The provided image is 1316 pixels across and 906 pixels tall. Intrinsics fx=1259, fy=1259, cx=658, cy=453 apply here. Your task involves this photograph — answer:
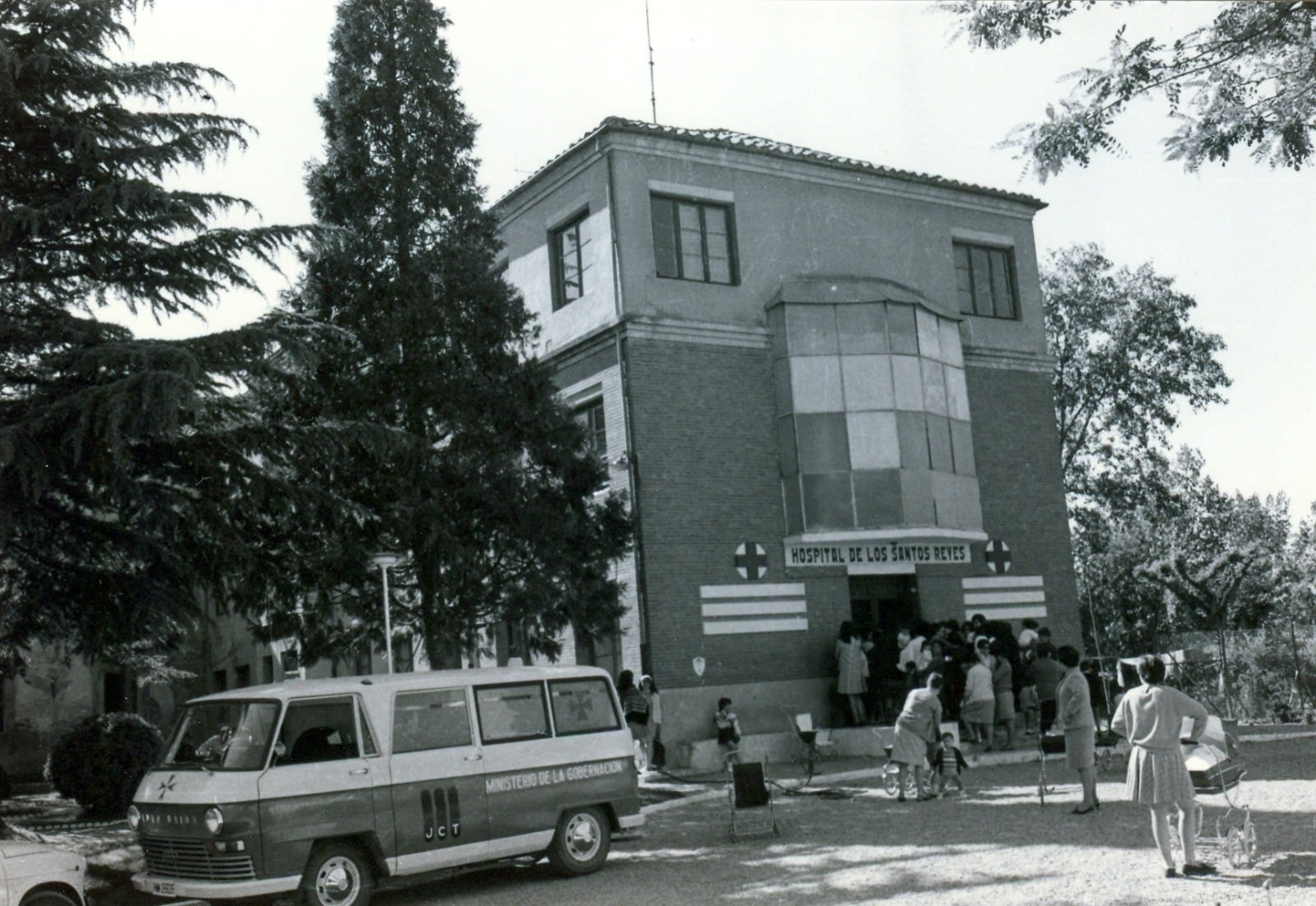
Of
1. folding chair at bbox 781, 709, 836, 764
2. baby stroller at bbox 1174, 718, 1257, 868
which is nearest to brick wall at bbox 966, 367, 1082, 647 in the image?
folding chair at bbox 781, 709, 836, 764

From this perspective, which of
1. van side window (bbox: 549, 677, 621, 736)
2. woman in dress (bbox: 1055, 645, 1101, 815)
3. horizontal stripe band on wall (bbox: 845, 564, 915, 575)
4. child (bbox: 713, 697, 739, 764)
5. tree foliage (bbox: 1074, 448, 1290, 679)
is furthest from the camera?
tree foliage (bbox: 1074, 448, 1290, 679)

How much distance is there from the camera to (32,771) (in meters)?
29.2

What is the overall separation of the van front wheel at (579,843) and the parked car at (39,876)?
13.3 feet

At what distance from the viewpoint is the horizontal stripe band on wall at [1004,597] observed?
24.6 meters

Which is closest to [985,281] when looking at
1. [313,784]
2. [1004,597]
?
[1004,597]

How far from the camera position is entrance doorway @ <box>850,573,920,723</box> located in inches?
878

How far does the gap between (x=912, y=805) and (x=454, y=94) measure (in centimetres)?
1150

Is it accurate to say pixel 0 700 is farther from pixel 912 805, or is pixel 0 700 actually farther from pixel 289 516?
pixel 912 805

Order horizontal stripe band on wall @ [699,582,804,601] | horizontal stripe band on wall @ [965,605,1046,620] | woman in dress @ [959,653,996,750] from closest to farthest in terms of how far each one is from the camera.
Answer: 1. woman in dress @ [959,653,996,750]
2. horizontal stripe band on wall @ [699,582,804,601]
3. horizontal stripe band on wall @ [965,605,1046,620]

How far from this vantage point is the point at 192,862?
10.1 m

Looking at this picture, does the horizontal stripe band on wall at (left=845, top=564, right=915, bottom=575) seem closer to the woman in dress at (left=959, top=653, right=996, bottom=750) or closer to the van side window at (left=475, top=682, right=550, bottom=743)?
the woman in dress at (left=959, top=653, right=996, bottom=750)

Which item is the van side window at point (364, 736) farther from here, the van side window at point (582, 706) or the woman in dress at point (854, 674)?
the woman in dress at point (854, 674)

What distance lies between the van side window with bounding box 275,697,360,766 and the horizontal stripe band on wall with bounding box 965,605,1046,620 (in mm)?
15999

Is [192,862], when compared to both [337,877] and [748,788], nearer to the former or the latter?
[337,877]
